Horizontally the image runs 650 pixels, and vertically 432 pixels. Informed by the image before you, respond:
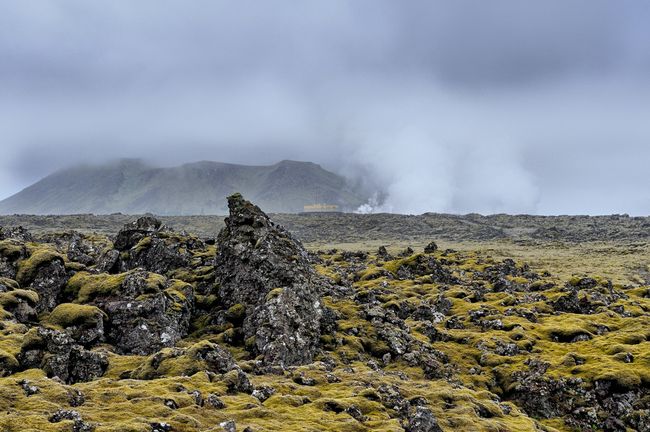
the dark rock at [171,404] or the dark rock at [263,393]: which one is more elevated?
the dark rock at [171,404]

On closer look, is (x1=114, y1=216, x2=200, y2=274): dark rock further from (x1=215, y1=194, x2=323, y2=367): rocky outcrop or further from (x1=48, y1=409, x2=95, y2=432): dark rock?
(x1=48, y1=409, x2=95, y2=432): dark rock

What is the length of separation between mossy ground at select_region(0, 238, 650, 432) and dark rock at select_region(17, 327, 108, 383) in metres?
0.73

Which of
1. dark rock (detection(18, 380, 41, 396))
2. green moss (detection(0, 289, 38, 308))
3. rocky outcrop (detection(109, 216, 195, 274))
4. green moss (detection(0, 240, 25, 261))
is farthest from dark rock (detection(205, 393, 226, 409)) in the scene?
rocky outcrop (detection(109, 216, 195, 274))

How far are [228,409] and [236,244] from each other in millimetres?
25220

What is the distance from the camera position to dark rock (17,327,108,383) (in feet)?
83.9

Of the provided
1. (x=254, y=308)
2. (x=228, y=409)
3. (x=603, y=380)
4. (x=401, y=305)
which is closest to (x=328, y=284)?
(x=401, y=305)

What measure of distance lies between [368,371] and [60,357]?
691 inches

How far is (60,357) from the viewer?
1009 inches

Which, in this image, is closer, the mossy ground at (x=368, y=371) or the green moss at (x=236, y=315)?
the mossy ground at (x=368, y=371)

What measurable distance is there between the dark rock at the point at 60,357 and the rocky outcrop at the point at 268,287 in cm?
980

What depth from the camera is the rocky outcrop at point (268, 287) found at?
34281mm

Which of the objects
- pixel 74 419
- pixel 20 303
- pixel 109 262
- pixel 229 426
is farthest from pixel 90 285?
pixel 229 426

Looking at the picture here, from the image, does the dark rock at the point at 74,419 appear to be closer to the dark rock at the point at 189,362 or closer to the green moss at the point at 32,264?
the dark rock at the point at 189,362

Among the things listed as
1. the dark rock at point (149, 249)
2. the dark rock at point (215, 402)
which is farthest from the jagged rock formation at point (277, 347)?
the dark rock at point (149, 249)
